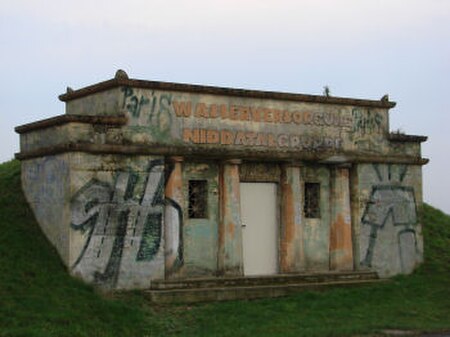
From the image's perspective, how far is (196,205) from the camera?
68.4ft

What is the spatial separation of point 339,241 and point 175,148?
5.74 meters

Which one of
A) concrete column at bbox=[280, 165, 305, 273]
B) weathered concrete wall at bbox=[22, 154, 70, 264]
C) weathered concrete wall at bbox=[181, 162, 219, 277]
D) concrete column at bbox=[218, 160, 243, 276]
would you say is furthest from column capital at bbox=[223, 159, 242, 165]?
weathered concrete wall at bbox=[22, 154, 70, 264]

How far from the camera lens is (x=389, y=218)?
23688 mm

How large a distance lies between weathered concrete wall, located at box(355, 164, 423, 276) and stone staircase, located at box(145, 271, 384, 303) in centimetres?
145

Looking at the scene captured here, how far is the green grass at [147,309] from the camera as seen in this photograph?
1605 centimetres

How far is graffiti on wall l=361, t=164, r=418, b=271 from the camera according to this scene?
76.5 ft

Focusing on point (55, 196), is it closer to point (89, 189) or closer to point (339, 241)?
point (89, 189)

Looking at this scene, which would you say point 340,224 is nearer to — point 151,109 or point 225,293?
point 225,293

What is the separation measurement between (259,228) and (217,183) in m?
1.77

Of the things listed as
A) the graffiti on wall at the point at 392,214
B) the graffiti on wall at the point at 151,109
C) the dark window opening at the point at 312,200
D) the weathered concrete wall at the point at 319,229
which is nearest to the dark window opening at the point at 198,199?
the graffiti on wall at the point at 151,109

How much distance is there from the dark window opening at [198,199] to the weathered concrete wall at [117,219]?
126 centimetres

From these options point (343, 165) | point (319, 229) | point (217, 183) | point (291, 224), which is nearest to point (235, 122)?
point (217, 183)

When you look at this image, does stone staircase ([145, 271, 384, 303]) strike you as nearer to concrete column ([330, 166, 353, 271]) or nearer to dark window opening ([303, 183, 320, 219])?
concrete column ([330, 166, 353, 271])

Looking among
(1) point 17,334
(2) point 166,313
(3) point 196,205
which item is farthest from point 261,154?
(1) point 17,334
